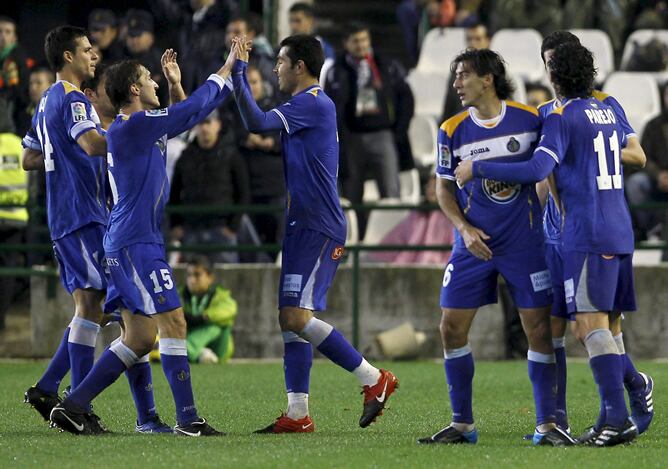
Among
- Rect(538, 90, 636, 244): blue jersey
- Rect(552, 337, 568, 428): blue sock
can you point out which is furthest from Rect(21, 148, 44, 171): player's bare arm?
Rect(552, 337, 568, 428): blue sock

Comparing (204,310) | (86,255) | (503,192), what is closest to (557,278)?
(503,192)

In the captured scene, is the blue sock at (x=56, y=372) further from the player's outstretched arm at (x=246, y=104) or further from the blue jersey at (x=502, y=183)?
the blue jersey at (x=502, y=183)

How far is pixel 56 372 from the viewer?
9.23 meters

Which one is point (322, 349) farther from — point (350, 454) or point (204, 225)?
point (204, 225)

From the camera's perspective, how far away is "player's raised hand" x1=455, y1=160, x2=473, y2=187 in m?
7.74

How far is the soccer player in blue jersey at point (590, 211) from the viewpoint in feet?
25.6

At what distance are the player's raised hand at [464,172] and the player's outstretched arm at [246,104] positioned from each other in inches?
48.8

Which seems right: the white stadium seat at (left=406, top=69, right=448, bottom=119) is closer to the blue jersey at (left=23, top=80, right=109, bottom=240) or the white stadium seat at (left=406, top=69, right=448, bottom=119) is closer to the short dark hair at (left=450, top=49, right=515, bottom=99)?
the blue jersey at (left=23, top=80, right=109, bottom=240)

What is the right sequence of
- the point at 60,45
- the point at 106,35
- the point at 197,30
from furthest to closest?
1. the point at 197,30
2. the point at 106,35
3. the point at 60,45

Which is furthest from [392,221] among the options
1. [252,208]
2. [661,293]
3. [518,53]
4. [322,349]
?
[322,349]

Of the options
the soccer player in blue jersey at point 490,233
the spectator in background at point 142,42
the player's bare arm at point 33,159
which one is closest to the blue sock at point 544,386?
the soccer player in blue jersey at point 490,233

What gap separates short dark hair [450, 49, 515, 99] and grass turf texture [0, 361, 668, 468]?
1857mm

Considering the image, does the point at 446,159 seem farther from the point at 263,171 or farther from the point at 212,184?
the point at 263,171

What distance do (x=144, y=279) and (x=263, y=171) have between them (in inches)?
280
